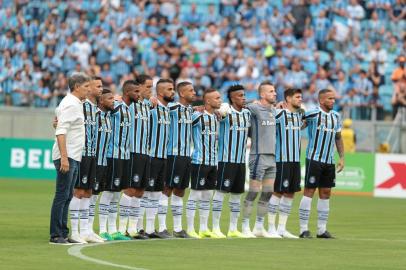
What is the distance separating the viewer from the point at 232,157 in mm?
18547

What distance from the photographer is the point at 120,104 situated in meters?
17.6

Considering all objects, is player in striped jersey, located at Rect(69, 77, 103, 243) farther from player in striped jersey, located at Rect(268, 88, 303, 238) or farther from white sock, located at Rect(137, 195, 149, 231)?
player in striped jersey, located at Rect(268, 88, 303, 238)

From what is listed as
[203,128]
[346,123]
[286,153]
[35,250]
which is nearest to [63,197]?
[35,250]

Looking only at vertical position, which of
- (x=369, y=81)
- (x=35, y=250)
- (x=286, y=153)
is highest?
(x=369, y=81)

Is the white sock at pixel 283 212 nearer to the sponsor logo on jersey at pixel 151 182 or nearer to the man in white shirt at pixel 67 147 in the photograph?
the sponsor logo on jersey at pixel 151 182

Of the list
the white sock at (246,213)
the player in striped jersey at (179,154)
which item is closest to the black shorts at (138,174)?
the player in striped jersey at (179,154)

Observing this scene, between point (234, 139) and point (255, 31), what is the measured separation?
19706mm

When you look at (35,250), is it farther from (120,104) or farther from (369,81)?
(369,81)

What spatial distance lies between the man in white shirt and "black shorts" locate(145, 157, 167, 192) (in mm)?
1679

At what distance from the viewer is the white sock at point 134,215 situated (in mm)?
17859

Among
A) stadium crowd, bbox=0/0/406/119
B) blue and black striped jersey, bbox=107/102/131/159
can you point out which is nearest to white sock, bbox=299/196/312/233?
blue and black striped jersey, bbox=107/102/131/159

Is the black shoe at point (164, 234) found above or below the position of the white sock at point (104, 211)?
below

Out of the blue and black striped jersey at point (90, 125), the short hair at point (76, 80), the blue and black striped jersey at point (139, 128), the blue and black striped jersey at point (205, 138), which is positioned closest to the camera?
the short hair at point (76, 80)

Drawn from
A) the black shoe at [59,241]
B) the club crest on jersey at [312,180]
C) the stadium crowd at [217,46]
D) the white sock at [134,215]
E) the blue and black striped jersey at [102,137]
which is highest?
the stadium crowd at [217,46]
